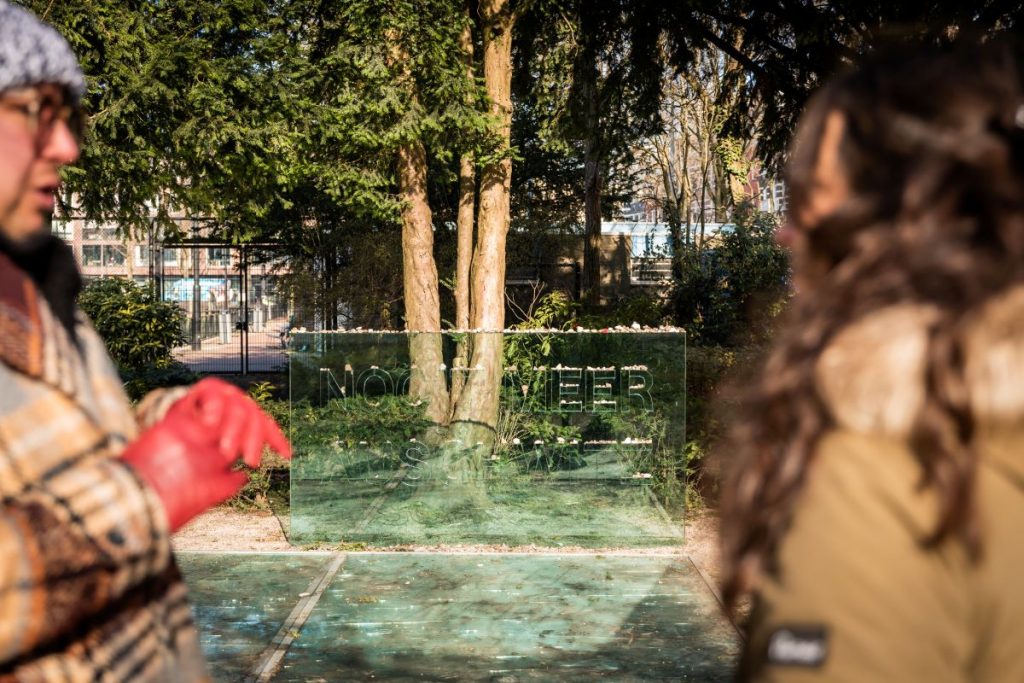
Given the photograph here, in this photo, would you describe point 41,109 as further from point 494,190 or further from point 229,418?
point 494,190

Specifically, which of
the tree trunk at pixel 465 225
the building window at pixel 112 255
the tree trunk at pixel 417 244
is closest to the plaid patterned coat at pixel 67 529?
the tree trunk at pixel 465 225

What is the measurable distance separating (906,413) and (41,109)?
1.21m

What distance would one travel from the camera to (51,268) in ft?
5.06

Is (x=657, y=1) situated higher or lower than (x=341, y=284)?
higher

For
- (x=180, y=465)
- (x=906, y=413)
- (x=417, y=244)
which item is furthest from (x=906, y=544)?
(x=417, y=244)

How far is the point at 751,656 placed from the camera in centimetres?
107

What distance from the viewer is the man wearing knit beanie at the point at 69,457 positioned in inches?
50.5

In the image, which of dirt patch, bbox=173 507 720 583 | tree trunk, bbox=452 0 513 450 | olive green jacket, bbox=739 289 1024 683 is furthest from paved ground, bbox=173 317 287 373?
olive green jacket, bbox=739 289 1024 683

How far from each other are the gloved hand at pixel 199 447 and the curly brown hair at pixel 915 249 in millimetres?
708

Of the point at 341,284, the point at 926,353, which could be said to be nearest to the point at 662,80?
the point at 341,284

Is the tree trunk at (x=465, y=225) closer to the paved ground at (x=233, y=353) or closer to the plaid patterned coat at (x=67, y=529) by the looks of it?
the plaid patterned coat at (x=67, y=529)

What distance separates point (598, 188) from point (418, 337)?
33.5 feet

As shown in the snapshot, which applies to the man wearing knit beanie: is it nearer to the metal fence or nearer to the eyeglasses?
the eyeglasses

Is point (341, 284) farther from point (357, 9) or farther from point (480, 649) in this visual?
point (480, 649)
